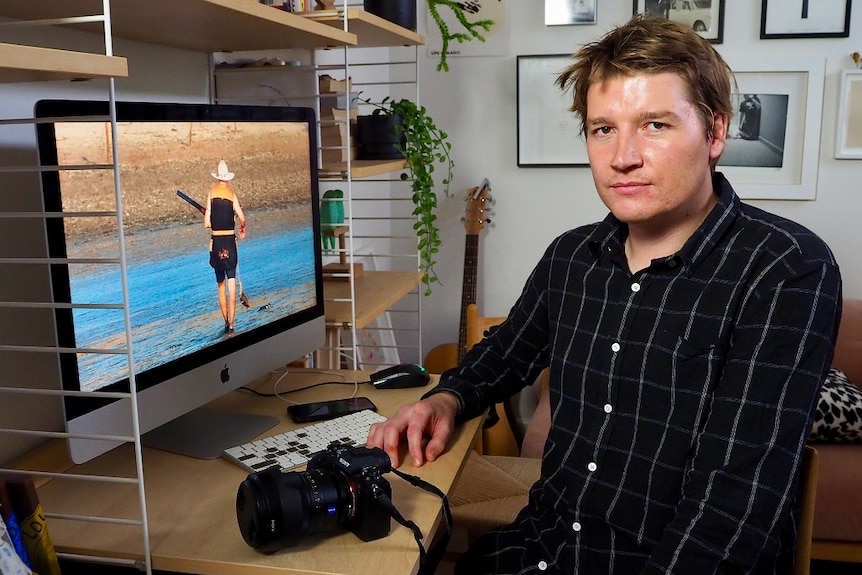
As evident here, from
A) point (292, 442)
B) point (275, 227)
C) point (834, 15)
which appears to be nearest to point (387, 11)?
point (275, 227)

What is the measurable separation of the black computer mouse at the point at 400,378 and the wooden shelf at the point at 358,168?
1.50 feet

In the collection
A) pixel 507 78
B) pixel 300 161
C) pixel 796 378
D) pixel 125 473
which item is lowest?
pixel 125 473

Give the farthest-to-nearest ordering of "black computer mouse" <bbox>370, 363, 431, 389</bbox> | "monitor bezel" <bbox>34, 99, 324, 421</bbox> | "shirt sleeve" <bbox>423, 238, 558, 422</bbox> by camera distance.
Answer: "black computer mouse" <bbox>370, 363, 431, 389</bbox>
"shirt sleeve" <bbox>423, 238, 558, 422</bbox>
"monitor bezel" <bbox>34, 99, 324, 421</bbox>

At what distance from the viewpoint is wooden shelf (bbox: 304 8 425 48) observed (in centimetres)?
167

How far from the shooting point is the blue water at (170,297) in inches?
40.9

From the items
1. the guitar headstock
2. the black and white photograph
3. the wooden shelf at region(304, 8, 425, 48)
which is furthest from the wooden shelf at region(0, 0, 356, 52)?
the black and white photograph

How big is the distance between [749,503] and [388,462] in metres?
0.46

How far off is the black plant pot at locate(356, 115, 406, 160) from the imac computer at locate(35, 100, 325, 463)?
0.48 meters

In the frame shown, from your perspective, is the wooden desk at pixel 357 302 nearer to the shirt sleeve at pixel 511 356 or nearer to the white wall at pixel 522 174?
the shirt sleeve at pixel 511 356

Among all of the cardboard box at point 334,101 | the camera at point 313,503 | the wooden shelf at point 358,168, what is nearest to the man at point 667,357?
the camera at point 313,503

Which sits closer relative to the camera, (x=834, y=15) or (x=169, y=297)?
(x=169, y=297)

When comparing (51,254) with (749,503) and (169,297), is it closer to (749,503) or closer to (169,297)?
(169,297)

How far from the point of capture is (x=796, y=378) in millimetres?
1036

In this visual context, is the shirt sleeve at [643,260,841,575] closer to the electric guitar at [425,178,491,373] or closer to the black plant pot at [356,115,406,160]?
the black plant pot at [356,115,406,160]
